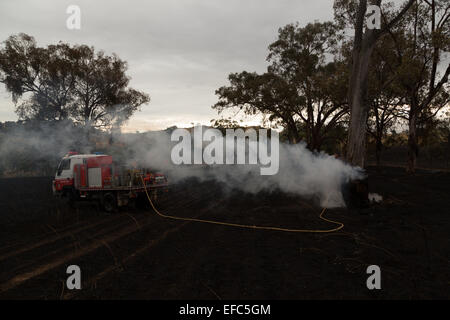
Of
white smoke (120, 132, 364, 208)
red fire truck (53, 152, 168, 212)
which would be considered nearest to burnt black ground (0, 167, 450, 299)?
red fire truck (53, 152, 168, 212)

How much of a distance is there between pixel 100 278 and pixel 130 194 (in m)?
7.18

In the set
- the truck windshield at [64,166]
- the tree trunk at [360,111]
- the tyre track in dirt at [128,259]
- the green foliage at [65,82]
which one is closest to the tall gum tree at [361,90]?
the tree trunk at [360,111]

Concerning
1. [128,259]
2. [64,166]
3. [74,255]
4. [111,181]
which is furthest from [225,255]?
[64,166]

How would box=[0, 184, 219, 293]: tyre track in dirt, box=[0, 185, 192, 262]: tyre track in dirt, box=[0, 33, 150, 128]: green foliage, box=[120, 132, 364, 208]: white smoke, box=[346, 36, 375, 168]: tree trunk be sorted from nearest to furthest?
box=[0, 184, 219, 293]: tyre track in dirt → box=[0, 185, 192, 262]: tyre track in dirt → box=[346, 36, 375, 168]: tree trunk → box=[120, 132, 364, 208]: white smoke → box=[0, 33, 150, 128]: green foliage

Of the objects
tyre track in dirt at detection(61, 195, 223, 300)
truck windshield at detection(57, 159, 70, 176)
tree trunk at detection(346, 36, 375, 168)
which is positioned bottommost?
tyre track in dirt at detection(61, 195, 223, 300)

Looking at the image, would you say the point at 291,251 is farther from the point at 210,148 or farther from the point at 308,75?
the point at 308,75

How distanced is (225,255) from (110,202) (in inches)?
320

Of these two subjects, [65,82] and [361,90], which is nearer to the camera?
[361,90]

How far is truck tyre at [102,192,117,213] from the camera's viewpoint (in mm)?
13062

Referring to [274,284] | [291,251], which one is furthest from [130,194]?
[274,284]

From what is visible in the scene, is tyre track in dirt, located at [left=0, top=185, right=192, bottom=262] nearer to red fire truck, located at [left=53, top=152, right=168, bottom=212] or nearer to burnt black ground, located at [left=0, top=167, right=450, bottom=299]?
burnt black ground, located at [left=0, top=167, right=450, bottom=299]

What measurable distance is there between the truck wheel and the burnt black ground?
0.47 m

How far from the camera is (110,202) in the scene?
13.2 metres

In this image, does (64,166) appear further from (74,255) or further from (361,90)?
(361,90)
